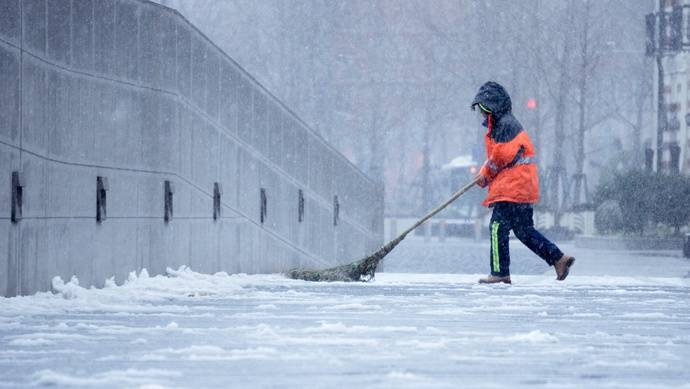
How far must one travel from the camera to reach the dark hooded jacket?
13875 mm

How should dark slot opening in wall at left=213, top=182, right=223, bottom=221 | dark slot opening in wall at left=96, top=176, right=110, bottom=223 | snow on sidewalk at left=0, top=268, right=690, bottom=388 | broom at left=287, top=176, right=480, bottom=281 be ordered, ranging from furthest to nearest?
dark slot opening in wall at left=213, top=182, right=223, bottom=221 → broom at left=287, top=176, right=480, bottom=281 → dark slot opening in wall at left=96, top=176, right=110, bottom=223 → snow on sidewalk at left=0, top=268, right=690, bottom=388

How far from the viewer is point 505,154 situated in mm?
13883

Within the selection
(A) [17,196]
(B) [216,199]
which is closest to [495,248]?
(B) [216,199]

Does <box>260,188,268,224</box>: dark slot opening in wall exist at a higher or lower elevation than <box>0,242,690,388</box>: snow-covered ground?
higher

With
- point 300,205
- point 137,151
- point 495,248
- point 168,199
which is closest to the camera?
point 137,151

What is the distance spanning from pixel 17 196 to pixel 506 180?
4.88m

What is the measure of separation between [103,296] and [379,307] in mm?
1860

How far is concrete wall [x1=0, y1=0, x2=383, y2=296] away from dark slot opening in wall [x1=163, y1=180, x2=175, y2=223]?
64mm

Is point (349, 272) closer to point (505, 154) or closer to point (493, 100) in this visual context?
point (505, 154)

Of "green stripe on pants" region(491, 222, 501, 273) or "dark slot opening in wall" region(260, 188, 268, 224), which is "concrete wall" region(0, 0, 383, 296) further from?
"green stripe on pants" region(491, 222, 501, 273)

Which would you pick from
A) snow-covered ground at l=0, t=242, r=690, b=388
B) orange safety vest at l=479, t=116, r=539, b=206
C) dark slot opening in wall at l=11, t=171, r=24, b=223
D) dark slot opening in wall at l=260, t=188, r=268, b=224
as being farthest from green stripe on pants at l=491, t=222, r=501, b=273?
dark slot opening in wall at l=11, t=171, r=24, b=223

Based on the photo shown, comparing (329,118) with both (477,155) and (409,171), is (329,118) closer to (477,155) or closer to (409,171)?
(477,155)

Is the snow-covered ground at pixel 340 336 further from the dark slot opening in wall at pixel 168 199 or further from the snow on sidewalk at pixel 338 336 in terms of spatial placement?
the dark slot opening in wall at pixel 168 199

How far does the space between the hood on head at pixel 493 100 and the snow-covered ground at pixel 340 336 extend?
157 centimetres
